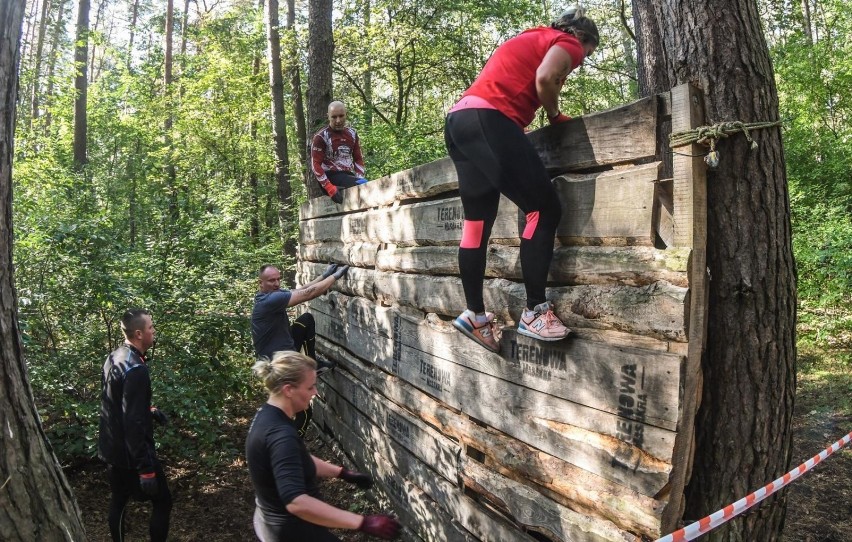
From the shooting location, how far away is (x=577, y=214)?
3195 mm

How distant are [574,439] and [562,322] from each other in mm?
619

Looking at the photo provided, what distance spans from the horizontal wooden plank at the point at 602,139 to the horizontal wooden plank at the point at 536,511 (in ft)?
6.04

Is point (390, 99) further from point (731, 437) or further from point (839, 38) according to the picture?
point (731, 437)

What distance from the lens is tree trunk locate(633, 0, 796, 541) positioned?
9.58ft

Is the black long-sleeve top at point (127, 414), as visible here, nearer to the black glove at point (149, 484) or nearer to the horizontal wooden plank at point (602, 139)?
the black glove at point (149, 484)

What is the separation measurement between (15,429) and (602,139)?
338 centimetres

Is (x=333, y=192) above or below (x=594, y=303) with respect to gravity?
above

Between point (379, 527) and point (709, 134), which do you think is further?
point (379, 527)

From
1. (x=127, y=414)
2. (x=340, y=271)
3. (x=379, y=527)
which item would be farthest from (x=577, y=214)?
(x=340, y=271)

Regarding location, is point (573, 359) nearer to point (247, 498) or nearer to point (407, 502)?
point (407, 502)

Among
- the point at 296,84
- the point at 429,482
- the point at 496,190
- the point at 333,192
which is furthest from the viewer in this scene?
the point at 296,84

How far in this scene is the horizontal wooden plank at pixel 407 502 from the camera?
4430mm

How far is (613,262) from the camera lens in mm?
2916

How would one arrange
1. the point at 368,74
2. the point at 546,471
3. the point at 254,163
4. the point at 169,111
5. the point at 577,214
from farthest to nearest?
the point at 169,111 < the point at 254,163 < the point at 368,74 < the point at 546,471 < the point at 577,214
